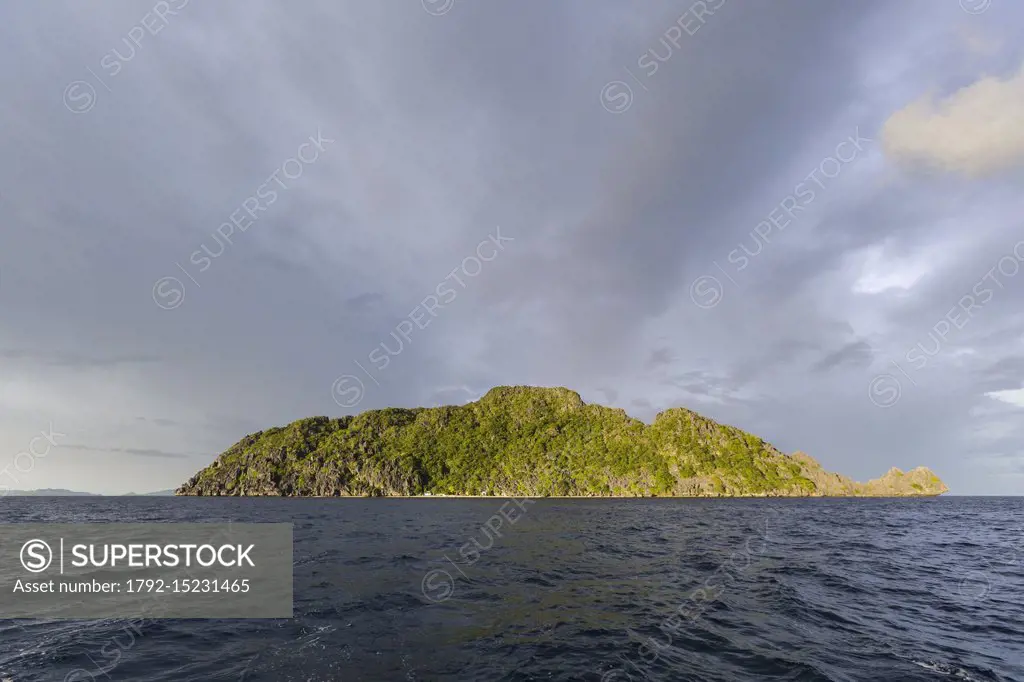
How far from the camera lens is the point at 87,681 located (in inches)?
453

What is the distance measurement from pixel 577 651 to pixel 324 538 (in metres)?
36.6

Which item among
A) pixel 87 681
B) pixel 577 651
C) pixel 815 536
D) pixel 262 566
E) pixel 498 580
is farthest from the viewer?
pixel 815 536

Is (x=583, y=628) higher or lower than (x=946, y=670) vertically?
higher

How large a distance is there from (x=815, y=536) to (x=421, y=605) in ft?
154

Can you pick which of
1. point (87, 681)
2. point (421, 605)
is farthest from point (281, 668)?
point (421, 605)

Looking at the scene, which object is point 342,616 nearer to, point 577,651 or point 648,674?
point 577,651

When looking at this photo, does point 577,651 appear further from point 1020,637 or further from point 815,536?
point 815,536

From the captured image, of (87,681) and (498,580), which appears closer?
(87,681)

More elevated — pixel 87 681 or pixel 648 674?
pixel 87 681

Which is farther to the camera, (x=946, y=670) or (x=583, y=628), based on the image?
(x=583, y=628)

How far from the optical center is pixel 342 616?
16.8 m

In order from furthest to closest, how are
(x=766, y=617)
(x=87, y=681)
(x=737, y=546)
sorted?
Result: (x=737, y=546), (x=766, y=617), (x=87, y=681)

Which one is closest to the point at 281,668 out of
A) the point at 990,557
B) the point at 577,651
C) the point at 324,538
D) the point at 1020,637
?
the point at 577,651

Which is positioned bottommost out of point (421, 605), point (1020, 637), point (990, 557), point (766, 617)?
point (990, 557)
